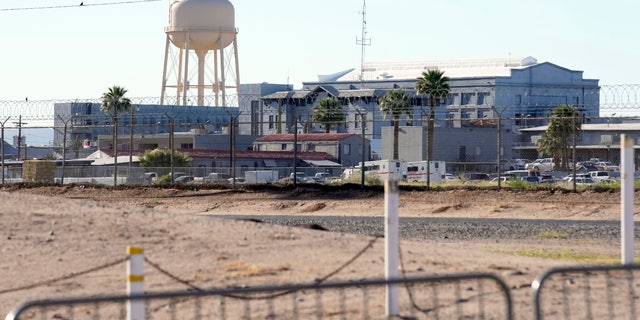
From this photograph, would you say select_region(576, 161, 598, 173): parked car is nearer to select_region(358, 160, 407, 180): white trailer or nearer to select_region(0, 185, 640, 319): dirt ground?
select_region(358, 160, 407, 180): white trailer

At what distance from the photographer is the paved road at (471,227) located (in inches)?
963

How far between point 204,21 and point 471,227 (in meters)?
78.5

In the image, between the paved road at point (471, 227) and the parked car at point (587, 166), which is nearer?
the paved road at point (471, 227)

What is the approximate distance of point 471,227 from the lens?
88.7 ft

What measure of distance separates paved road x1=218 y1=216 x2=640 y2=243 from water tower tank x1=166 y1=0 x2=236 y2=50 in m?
73.2

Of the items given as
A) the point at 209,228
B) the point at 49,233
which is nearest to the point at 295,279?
the point at 209,228

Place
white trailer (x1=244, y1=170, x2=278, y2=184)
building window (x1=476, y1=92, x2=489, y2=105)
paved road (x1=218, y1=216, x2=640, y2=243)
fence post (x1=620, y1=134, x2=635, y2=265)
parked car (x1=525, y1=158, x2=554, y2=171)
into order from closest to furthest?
fence post (x1=620, y1=134, x2=635, y2=265), paved road (x1=218, y1=216, x2=640, y2=243), white trailer (x1=244, y1=170, x2=278, y2=184), parked car (x1=525, y1=158, x2=554, y2=171), building window (x1=476, y1=92, x2=489, y2=105)

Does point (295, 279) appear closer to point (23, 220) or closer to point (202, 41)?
point (23, 220)

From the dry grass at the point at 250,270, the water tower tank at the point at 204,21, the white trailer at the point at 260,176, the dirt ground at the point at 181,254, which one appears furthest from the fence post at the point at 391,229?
the water tower tank at the point at 204,21

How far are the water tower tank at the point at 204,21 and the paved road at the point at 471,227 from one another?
73.2 meters

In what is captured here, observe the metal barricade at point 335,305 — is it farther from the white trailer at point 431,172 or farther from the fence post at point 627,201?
the white trailer at point 431,172

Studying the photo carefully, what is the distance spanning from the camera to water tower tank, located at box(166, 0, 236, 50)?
103312 millimetres

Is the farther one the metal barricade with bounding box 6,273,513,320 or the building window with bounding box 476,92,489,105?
the building window with bounding box 476,92,489,105

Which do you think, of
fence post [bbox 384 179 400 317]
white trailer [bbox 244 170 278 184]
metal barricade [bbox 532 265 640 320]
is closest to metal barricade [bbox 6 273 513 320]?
fence post [bbox 384 179 400 317]
